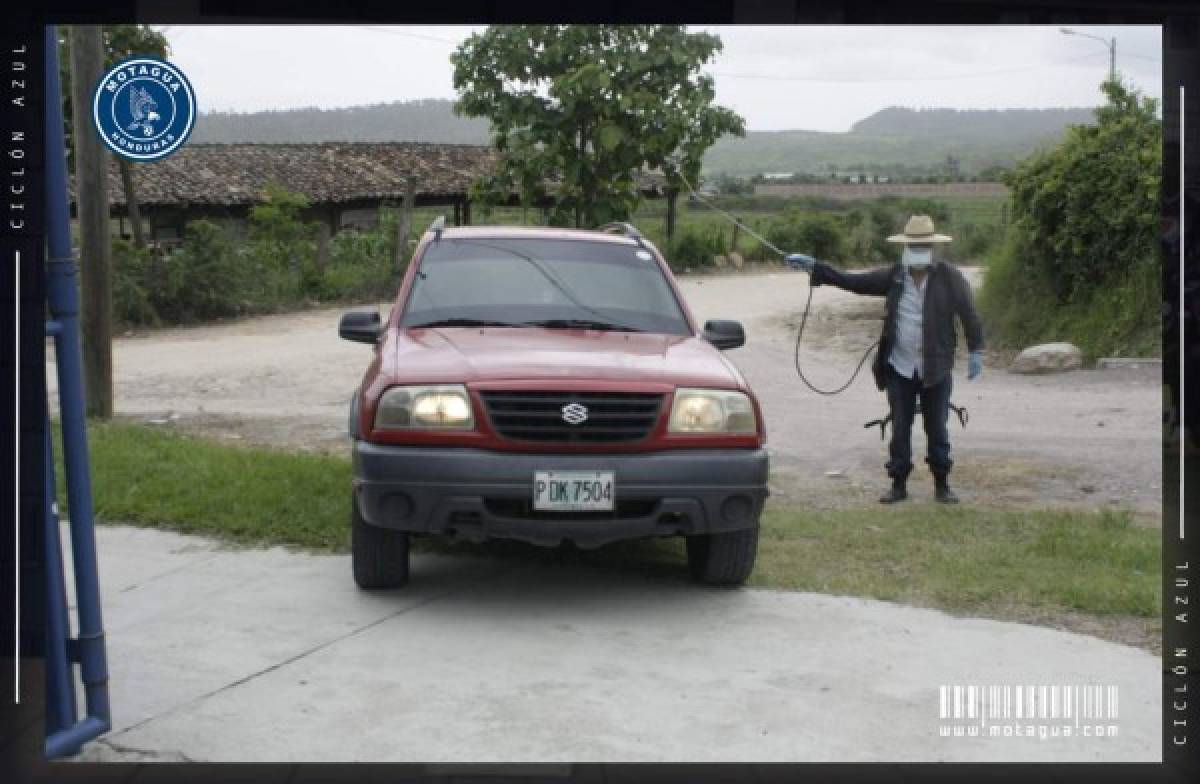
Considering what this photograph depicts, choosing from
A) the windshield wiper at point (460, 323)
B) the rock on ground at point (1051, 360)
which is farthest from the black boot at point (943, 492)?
the rock on ground at point (1051, 360)

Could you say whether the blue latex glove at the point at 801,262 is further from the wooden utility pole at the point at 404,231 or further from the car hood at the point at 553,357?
the wooden utility pole at the point at 404,231

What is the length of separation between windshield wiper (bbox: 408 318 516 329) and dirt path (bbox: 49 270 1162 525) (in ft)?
10.3

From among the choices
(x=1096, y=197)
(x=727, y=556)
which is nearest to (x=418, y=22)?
(x=727, y=556)

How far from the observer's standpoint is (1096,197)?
16078mm

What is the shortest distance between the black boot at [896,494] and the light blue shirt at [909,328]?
28.3 inches

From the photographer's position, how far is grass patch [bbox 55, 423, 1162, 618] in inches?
272

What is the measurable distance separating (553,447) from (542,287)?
4.66 ft

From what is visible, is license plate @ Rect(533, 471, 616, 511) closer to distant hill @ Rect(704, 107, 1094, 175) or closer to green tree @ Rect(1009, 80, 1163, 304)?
distant hill @ Rect(704, 107, 1094, 175)

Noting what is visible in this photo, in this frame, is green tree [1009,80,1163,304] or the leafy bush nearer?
green tree [1009,80,1163,304]

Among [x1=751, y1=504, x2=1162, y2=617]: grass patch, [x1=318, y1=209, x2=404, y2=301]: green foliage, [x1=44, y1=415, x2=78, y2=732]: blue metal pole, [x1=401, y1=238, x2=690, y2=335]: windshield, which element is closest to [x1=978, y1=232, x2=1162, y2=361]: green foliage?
[x1=751, y1=504, x2=1162, y2=617]: grass patch

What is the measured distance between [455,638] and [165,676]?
116 centimetres

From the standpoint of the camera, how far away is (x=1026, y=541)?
800 cm

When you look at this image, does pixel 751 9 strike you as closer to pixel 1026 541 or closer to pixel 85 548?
pixel 85 548

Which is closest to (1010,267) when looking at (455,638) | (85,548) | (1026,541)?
(1026,541)
